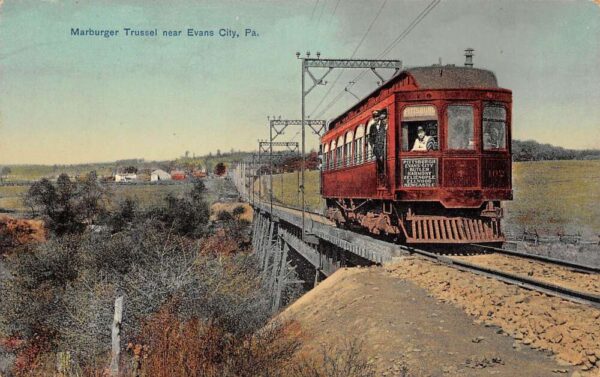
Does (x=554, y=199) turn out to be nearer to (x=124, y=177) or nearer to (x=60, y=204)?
(x=60, y=204)

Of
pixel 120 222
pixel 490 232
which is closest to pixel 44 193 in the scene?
pixel 120 222

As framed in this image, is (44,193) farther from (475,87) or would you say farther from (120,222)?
(475,87)

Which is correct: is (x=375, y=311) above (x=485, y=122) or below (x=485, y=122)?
below

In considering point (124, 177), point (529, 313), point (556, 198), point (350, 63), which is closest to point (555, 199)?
point (556, 198)

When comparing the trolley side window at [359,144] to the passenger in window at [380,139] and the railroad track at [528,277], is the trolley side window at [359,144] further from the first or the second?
the railroad track at [528,277]

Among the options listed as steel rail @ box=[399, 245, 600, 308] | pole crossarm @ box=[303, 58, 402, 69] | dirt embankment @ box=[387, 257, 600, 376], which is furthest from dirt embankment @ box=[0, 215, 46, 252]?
dirt embankment @ box=[387, 257, 600, 376]

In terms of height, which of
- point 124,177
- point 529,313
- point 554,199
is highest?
point 124,177
